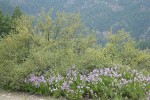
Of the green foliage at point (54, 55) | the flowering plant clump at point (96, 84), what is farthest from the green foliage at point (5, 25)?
the flowering plant clump at point (96, 84)

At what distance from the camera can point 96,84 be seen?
11.0 m

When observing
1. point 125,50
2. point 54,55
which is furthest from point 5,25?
point 54,55

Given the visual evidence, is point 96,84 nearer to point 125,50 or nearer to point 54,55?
point 54,55

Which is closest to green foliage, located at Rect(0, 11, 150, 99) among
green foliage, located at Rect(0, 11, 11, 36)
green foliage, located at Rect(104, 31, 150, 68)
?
green foliage, located at Rect(104, 31, 150, 68)

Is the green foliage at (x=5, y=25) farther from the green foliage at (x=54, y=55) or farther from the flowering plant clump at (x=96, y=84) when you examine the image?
the flowering plant clump at (x=96, y=84)

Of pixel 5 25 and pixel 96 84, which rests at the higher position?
pixel 5 25

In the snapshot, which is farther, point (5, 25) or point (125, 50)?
point (5, 25)

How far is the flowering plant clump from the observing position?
1041cm

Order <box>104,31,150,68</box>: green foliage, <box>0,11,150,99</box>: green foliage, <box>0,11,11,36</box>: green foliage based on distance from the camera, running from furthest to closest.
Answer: <box>0,11,11,36</box>: green foliage → <box>104,31,150,68</box>: green foliage → <box>0,11,150,99</box>: green foliage

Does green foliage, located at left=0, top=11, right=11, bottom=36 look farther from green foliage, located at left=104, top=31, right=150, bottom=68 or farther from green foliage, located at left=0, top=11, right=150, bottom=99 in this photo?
green foliage, located at left=0, top=11, right=150, bottom=99

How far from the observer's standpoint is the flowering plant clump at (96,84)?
10414 mm

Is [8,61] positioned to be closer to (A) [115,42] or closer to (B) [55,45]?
(B) [55,45]

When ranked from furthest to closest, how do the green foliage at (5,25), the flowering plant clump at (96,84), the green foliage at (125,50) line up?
the green foliage at (5,25) < the green foliage at (125,50) < the flowering plant clump at (96,84)

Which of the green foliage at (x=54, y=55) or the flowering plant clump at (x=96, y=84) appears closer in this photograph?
the flowering plant clump at (x=96, y=84)
